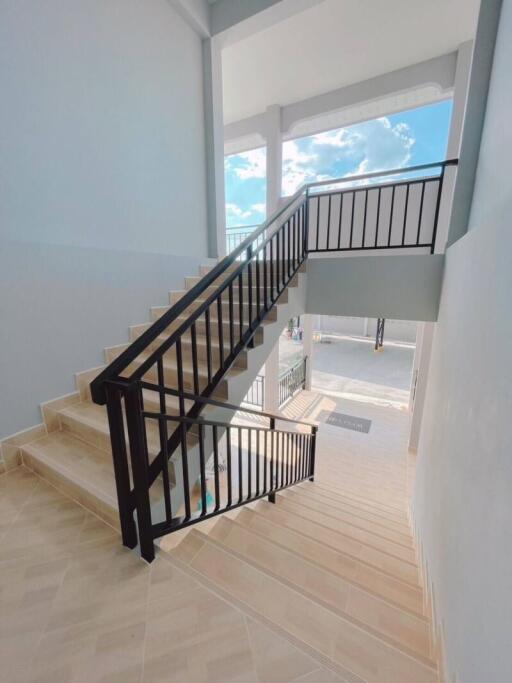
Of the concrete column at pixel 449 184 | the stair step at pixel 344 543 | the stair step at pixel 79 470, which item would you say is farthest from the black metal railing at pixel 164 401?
the concrete column at pixel 449 184

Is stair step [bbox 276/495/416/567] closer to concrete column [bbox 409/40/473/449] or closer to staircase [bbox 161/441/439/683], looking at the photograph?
staircase [bbox 161/441/439/683]

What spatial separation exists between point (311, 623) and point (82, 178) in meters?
3.28

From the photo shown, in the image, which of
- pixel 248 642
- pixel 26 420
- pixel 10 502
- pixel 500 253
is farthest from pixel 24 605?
pixel 500 253

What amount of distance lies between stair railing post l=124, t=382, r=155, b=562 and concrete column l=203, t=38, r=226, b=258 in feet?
10.6

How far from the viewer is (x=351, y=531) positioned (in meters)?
2.51

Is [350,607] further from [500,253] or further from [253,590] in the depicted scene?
[500,253]

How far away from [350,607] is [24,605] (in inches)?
57.5

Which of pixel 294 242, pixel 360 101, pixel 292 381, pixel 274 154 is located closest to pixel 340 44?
pixel 360 101

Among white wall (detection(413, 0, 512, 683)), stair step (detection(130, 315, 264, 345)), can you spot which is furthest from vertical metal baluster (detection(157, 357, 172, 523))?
white wall (detection(413, 0, 512, 683))

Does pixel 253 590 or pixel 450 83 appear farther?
pixel 450 83

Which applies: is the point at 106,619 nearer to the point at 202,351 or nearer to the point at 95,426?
the point at 95,426

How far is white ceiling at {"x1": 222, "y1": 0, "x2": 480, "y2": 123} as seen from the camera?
339 cm

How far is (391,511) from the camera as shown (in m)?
3.30

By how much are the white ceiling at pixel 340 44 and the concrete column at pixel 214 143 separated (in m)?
0.71
